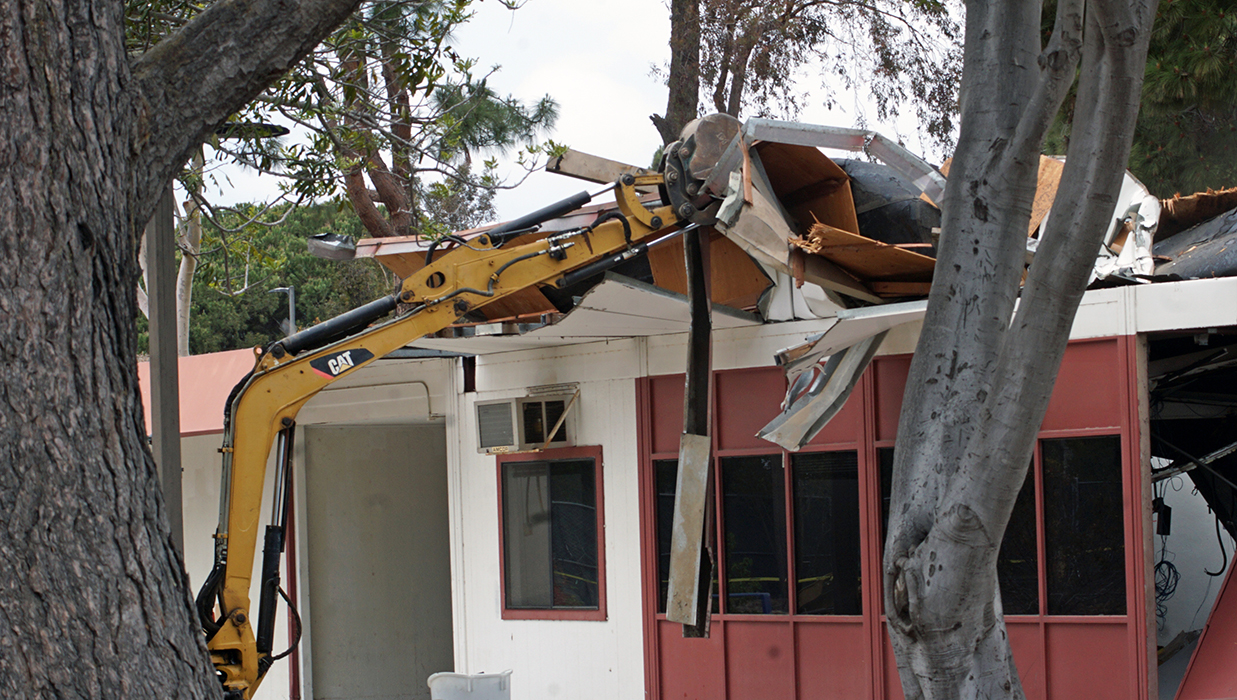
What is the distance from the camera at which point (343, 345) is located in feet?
24.4

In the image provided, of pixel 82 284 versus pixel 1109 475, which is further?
pixel 1109 475

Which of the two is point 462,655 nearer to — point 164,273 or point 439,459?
point 439,459

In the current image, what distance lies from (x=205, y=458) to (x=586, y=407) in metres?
4.96

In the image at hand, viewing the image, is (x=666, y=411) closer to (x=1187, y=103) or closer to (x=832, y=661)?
(x=832, y=661)

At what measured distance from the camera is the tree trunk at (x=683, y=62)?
17312 mm

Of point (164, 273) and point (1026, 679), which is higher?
point (164, 273)

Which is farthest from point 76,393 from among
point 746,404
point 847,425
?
point 746,404

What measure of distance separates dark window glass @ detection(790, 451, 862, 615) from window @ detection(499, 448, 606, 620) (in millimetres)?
1739

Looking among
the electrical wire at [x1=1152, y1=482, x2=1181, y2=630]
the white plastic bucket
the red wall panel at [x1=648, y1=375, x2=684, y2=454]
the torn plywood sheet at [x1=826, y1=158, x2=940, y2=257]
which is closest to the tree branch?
the white plastic bucket

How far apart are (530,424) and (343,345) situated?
2.48 m

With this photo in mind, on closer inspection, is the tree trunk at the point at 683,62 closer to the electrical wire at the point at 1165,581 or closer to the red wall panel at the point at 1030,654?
the electrical wire at the point at 1165,581

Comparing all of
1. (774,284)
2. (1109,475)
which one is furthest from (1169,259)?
(774,284)

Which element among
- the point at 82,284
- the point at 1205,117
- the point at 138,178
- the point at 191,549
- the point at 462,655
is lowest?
the point at 462,655

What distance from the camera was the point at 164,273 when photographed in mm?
5828
